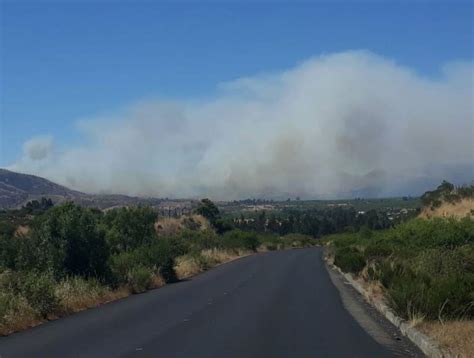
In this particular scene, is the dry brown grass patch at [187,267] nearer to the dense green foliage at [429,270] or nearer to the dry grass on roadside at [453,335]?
the dense green foliage at [429,270]

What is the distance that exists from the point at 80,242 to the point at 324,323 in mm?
11620

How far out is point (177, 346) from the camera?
13.5m

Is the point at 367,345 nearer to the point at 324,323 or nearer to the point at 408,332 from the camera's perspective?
the point at 408,332

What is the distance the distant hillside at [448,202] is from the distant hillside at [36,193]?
94571 millimetres

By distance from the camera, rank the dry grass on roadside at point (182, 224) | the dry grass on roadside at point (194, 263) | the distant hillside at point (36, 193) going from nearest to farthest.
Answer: the dry grass on roadside at point (194, 263), the dry grass on roadside at point (182, 224), the distant hillside at point (36, 193)

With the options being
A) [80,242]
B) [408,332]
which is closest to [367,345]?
[408,332]

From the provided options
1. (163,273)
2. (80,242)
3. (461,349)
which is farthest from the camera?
(163,273)

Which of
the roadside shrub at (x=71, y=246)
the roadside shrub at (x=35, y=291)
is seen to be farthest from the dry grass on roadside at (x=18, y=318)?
the roadside shrub at (x=71, y=246)

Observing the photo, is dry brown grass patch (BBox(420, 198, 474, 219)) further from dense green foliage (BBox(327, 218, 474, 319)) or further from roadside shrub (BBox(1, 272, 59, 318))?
roadside shrub (BBox(1, 272, 59, 318))

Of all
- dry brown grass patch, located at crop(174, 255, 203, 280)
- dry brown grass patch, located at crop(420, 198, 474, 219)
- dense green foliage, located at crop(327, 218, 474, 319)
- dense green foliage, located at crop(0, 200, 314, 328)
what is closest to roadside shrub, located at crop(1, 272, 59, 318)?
dense green foliage, located at crop(0, 200, 314, 328)

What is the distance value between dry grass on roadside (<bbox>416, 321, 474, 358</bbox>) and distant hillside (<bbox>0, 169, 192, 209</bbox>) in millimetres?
136444

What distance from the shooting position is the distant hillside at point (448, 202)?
53.5 metres

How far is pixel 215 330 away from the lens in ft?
51.3

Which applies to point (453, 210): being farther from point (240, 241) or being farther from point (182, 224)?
point (182, 224)
